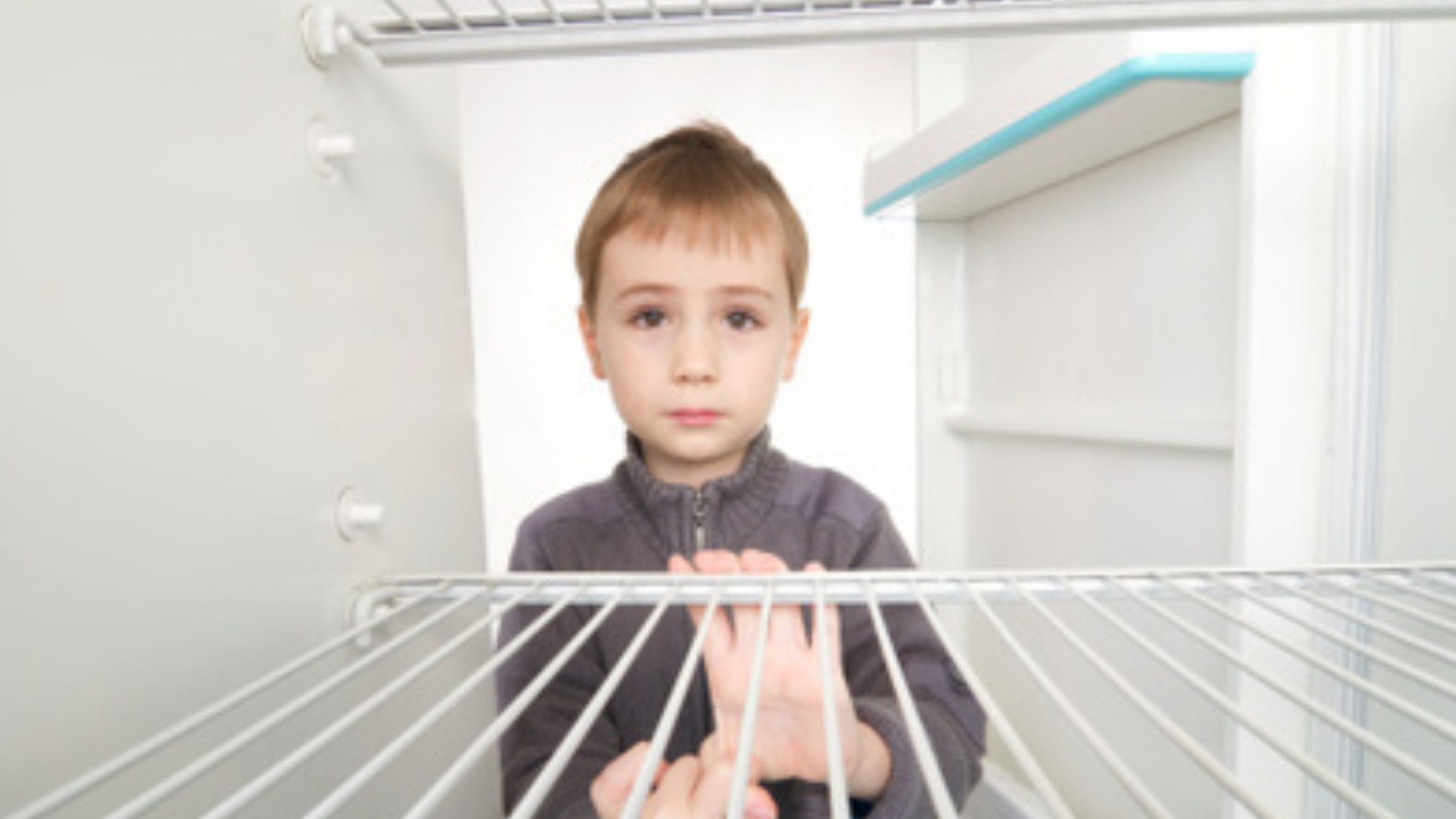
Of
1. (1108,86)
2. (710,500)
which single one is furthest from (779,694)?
(1108,86)

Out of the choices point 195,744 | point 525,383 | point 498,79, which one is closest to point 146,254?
point 195,744

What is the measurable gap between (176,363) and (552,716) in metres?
0.46

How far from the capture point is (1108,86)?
0.70 metres

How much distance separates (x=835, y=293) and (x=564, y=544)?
1.00 metres

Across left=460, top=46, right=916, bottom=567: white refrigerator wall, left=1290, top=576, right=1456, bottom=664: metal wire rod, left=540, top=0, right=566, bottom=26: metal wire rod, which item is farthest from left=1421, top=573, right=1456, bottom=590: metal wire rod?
left=460, top=46, right=916, bottom=567: white refrigerator wall

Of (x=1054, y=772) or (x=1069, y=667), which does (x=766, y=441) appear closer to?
(x=1069, y=667)

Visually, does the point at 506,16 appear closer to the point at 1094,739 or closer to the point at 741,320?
the point at 741,320

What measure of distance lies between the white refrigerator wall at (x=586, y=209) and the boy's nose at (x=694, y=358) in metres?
0.89

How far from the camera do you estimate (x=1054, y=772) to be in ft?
3.77

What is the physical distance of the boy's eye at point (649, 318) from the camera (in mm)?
742

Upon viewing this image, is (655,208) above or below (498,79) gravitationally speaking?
below

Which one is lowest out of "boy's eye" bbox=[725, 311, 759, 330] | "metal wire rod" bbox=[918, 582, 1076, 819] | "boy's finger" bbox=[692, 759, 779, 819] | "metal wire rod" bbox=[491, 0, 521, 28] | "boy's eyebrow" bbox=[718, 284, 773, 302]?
"boy's finger" bbox=[692, 759, 779, 819]

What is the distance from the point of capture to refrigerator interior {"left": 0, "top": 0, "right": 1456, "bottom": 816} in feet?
1.08

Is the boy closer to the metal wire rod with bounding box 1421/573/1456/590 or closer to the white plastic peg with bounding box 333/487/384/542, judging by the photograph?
the white plastic peg with bounding box 333/487/384/542
